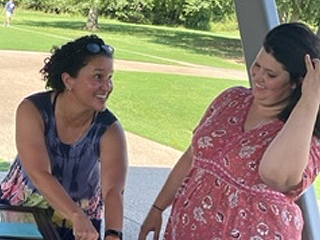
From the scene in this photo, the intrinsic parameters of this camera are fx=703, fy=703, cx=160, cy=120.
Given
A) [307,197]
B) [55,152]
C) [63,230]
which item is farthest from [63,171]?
[307,197]

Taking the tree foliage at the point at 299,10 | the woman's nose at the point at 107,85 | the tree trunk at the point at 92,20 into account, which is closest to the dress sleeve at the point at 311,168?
the woman's nose at the point at 107,85

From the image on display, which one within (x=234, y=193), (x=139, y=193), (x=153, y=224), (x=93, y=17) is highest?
(x=234, y=193)

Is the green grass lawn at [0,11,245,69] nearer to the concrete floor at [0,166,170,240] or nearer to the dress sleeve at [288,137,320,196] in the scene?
the concrete floor at [0,166,170,240]

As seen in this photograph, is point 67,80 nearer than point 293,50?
No

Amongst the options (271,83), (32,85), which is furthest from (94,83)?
(32,85)

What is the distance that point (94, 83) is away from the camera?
2.31 m

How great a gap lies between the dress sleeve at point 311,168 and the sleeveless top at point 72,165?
75 centimetres

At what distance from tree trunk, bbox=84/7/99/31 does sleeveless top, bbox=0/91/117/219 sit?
56.0 ft

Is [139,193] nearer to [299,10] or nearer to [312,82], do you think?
[299,10]

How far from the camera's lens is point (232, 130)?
2020 millimetres

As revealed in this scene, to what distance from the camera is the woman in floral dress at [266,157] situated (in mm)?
1841

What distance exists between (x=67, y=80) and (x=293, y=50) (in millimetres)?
817

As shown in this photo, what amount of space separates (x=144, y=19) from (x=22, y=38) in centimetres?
459

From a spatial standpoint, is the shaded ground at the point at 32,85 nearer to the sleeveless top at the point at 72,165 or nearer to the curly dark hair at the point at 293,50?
the sleeveless top at the point at 72,165
